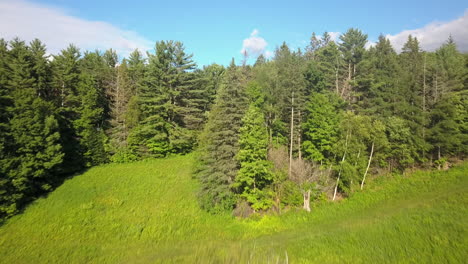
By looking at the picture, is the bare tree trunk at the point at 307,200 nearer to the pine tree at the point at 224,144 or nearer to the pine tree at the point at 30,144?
the pine tree at the point at 224,144

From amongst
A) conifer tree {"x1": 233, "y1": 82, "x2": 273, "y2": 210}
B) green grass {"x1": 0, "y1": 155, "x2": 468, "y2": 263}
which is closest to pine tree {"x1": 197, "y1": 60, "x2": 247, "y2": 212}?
conifer tree {"x1": 233, "y1": 82, "x2": 273, "y2": 210}

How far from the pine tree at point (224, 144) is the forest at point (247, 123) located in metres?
0.11

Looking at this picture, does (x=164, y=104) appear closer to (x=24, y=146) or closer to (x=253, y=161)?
(x=24, y=146)

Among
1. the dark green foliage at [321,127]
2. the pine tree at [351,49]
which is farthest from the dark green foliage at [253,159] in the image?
the pine tree at [351,49]

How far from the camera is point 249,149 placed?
71.7 ft

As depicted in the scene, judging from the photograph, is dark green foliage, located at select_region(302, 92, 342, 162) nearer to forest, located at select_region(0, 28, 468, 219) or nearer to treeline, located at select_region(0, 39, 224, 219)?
forest, located at select_region(0, 28, 468, 219)

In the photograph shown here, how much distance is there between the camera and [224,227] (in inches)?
832

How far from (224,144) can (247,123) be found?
10.3 ft

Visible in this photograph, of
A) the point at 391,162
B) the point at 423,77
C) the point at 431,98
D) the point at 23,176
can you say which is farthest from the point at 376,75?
the point at 23,176

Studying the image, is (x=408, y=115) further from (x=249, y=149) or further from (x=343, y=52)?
(x=249, y=149)

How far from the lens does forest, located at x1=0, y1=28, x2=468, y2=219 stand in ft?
75.9

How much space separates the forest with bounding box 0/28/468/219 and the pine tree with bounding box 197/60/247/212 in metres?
0.11

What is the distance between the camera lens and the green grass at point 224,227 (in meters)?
14.2

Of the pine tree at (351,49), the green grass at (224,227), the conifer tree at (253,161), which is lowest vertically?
the green grass at (224,227)
